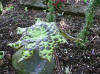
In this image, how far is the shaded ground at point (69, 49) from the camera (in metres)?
1.65

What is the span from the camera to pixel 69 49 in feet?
6.40

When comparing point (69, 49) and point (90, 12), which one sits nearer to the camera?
point (90, 12)

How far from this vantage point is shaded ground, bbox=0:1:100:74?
165cm

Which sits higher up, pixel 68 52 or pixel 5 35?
pixel 5 35

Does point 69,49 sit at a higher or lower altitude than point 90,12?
lower

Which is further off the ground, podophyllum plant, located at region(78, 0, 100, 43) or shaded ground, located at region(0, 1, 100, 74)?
podophyllum plant, located at region(78, 0, 100, 43)

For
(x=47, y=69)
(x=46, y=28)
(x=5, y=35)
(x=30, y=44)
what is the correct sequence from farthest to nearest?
(x=5, y=35), (x=47, y=69), (x=46, y=28), (x=30, y=44)

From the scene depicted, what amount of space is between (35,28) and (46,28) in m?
0.08

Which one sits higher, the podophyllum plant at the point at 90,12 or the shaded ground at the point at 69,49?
the podophyllum plant at the point at 90,12

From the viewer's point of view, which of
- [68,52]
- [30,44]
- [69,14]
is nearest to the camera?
[30,44]

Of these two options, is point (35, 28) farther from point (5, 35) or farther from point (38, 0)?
point (38, 0)

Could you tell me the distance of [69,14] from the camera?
121 inches

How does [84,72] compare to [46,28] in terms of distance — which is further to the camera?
[84,72]

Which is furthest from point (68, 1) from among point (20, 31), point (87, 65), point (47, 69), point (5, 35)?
point (20, 31)
